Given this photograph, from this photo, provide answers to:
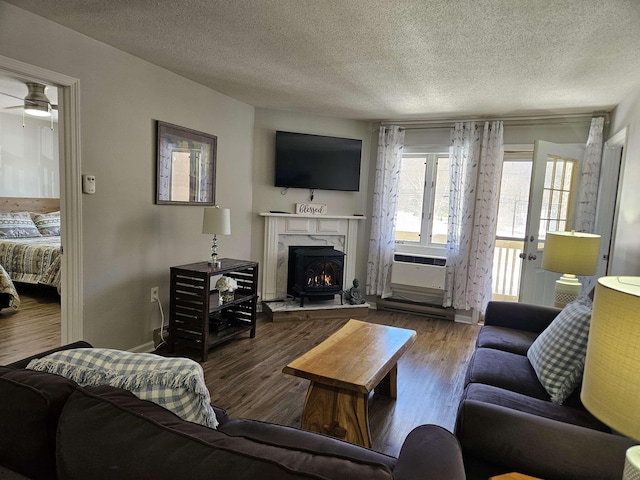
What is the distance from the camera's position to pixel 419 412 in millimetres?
2533

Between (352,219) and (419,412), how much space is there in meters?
2.78

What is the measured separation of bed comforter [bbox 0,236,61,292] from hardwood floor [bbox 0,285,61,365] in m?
0.25

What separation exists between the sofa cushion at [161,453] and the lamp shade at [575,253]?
2812mm

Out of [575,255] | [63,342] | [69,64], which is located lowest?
[63,342]

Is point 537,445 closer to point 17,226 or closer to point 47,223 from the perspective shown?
point 17,226

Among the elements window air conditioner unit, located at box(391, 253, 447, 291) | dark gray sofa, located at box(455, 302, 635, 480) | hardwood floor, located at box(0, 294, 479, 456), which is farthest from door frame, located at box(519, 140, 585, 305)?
dark gray sofa, located at box(455, 302, 635, 480)

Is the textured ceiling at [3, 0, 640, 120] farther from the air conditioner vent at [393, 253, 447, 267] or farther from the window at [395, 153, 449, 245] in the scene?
the air conditioner vent at [393, 253, 447, 267]

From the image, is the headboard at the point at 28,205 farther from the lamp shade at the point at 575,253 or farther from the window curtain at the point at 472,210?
the lamp shade at the point at 575,253

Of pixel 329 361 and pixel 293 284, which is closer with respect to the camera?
pixel 329 361

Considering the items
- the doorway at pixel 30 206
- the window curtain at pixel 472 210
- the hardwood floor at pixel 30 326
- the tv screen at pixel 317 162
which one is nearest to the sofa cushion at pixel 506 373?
the window curtain at pixel 472 210

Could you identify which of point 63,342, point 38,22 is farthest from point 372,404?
point 38,22

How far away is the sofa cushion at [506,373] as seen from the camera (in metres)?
1.99

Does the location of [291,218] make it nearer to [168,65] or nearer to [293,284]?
[293,284]

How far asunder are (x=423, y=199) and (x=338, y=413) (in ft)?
11.4
